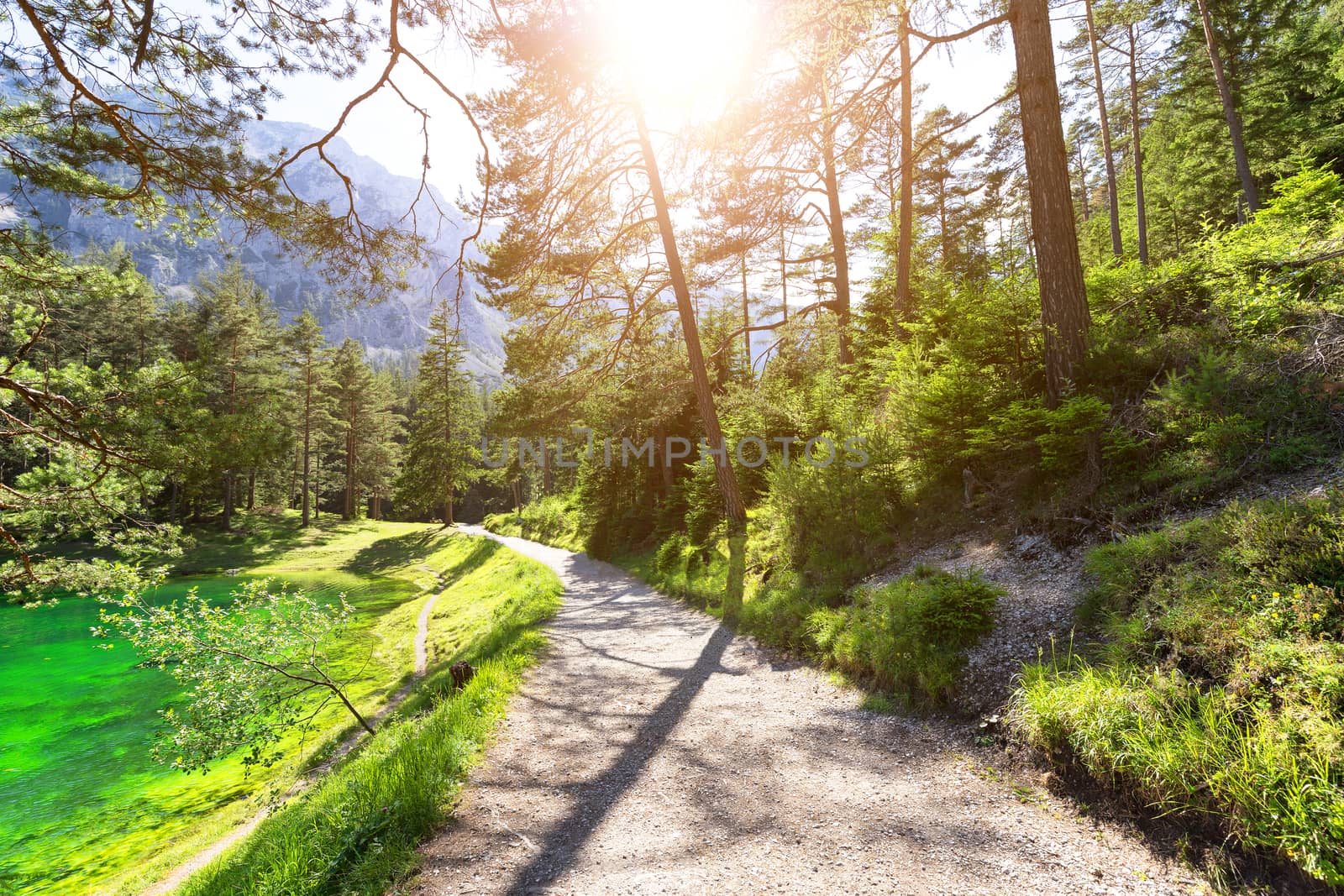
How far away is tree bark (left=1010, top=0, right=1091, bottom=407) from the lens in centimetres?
645

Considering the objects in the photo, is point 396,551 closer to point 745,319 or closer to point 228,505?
point 228,505

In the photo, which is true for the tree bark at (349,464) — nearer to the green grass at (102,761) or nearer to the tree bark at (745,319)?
the green grass at (102,761)

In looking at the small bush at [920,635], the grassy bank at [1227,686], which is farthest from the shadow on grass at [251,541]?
the grassy bank at [1227,686]

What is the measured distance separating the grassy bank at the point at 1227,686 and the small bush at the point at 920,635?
760 mm

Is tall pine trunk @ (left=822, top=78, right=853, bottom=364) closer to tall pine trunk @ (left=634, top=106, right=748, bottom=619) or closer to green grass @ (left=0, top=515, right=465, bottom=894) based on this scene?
tall pine trunk @ (left=634, top=106, right=748, bottom=619)

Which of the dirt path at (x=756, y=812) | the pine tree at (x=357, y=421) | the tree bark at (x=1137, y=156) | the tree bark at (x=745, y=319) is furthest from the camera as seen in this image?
the pine tree at (x=357, y=421)

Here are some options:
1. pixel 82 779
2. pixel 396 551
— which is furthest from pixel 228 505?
pixel 82 779

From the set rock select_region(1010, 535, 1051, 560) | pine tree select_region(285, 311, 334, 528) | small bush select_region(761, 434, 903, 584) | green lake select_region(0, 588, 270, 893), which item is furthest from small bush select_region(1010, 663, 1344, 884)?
pine tree select_region(285, 311, 334, 528)

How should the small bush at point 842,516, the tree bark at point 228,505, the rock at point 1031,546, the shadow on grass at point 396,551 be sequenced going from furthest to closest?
the tree bark at point 228,505 < the shadow on grass at point 396,551 < the small bush at point 842,516 < the rock at point 1031,546

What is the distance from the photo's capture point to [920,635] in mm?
5074

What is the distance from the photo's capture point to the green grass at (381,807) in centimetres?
318

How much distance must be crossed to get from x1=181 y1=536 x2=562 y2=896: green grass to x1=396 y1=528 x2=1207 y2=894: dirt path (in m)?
0.20

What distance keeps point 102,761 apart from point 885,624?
1321 cm

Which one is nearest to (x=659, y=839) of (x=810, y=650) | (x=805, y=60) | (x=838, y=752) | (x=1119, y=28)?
(x=838, y=752)
